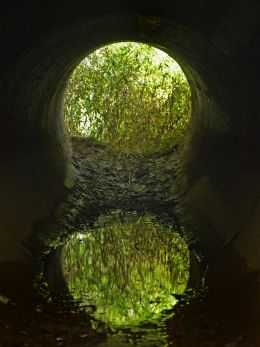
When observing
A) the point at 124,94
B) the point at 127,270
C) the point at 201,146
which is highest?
the point at 124,94

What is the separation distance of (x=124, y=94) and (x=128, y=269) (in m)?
6.12

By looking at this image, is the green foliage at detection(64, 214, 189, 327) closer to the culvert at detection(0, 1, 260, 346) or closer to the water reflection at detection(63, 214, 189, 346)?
the water reflection at detection(63, 214, 189, 346)

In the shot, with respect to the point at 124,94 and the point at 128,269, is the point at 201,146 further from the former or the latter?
the point at 124,94

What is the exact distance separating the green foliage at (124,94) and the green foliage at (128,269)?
13.0 feet

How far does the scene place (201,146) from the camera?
303 inches

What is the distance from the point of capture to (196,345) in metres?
3.71

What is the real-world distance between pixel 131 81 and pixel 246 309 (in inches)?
302

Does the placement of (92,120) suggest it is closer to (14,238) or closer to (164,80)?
(164,80)

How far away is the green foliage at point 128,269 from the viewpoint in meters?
4.61

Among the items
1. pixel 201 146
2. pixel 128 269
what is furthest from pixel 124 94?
pixel 128 269

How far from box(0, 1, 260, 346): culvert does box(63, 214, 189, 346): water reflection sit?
312mm

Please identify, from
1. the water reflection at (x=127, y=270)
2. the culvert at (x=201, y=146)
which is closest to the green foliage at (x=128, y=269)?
the water reflection at (x=127, y=270)

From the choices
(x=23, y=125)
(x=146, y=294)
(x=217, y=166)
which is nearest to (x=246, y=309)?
(x=146, y=294)

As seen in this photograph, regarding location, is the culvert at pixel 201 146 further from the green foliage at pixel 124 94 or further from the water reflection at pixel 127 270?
the green foliage at pixel 124 94
